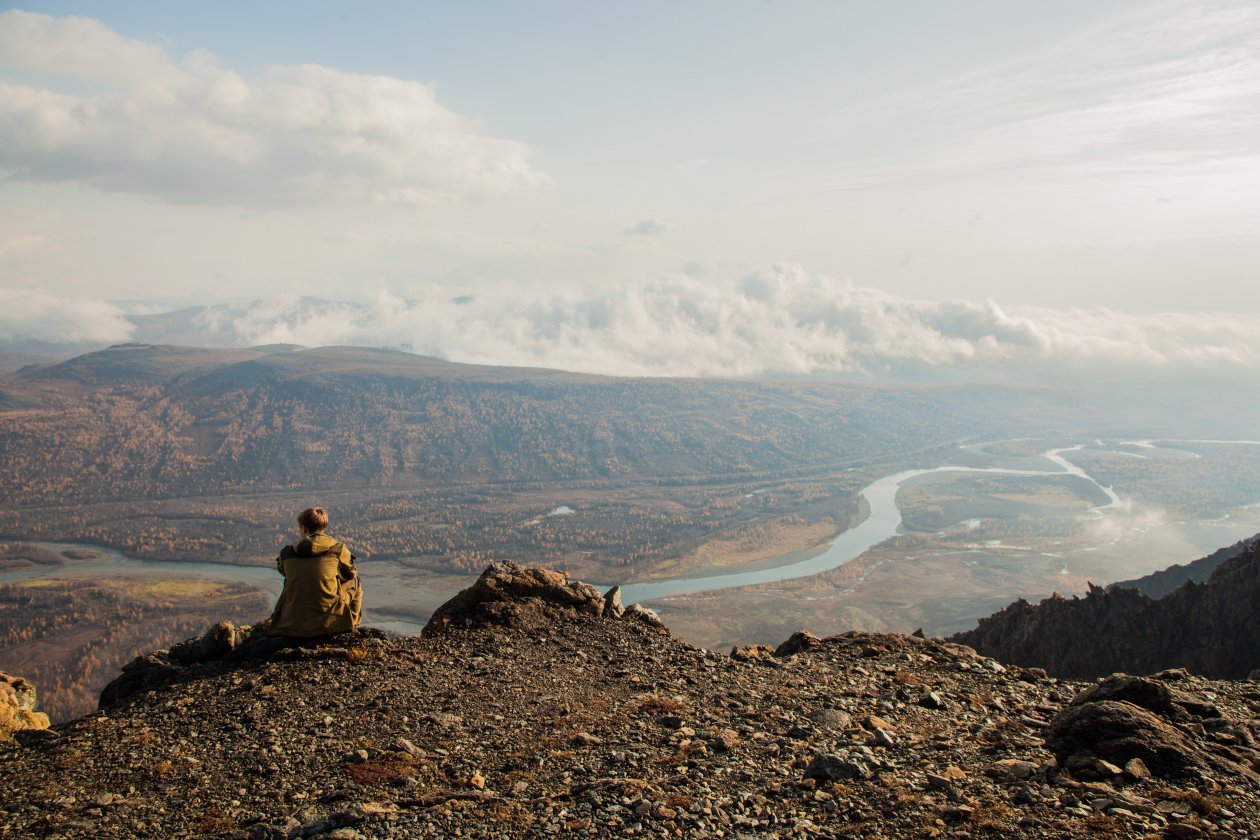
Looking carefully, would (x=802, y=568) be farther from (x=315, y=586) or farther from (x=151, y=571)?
(x=315, y=586)

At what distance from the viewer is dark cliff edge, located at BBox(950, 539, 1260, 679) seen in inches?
1040

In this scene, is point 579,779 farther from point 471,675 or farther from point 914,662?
point 914,662

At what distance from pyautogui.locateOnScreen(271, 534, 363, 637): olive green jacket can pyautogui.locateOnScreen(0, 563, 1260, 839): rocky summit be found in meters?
0.34

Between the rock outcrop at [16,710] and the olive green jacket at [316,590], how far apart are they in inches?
153

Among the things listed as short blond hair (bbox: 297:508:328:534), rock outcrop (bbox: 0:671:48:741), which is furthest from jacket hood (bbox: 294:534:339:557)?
rock outcrop (bbox: 0:671:48:741)

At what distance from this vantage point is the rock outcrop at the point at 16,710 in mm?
12008

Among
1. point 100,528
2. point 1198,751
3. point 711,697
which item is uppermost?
point 1198,751

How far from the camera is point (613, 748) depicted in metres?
10.4

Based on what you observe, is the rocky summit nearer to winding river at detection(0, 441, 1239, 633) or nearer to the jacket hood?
the jacket hood

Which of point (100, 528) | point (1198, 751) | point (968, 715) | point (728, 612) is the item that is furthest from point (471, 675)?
point (100, 528)

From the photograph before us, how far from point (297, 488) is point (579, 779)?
196328 mm

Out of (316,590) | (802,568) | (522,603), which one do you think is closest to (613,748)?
(316,590)

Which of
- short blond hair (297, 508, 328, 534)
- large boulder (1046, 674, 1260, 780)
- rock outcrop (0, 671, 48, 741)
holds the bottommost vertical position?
rock outcrop (0, 671, 48, 741)

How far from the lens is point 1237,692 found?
1292 centimetres
